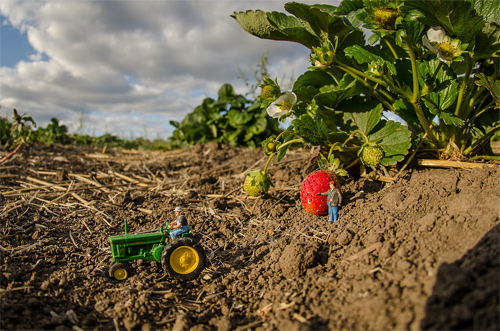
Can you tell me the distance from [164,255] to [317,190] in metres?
1.15

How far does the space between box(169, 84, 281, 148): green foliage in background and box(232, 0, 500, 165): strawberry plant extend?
10.8 feet

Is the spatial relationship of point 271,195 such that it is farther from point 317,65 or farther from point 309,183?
point 317,65

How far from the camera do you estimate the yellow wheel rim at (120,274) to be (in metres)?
2.17

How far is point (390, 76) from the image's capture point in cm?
256

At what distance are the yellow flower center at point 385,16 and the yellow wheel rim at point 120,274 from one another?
2.22m

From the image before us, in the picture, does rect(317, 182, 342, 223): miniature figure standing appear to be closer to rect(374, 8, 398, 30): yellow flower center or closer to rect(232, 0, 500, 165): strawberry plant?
rect(232, 0, 500, 165): strawberry plant

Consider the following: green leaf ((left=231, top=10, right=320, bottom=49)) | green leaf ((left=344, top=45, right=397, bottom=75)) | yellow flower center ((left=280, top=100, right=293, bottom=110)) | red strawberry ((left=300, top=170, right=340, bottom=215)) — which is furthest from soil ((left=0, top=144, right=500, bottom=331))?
green leaf ((left=231, top=10, right=320, bottom=49))

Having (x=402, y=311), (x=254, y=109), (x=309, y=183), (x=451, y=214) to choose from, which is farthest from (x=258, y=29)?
(x=254, y=109)

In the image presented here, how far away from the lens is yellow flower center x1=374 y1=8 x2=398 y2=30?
2.23 meters

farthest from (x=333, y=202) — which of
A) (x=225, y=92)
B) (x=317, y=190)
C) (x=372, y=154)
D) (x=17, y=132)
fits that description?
(x=17, y=132)

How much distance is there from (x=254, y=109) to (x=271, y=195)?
3377 millimetres

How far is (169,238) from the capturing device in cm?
244

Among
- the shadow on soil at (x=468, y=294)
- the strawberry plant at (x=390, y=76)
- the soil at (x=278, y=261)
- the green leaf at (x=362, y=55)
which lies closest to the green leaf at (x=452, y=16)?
the strawberry plant at (x=390, y=76)

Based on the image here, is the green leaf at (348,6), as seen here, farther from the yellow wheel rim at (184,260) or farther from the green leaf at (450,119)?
the yellow wheel rim at (184,260)
